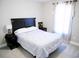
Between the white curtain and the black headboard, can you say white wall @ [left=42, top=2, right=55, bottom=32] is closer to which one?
the white curtain

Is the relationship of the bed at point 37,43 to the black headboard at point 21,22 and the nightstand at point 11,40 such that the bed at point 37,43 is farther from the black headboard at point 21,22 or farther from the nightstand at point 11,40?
the nightstand at point 11,40

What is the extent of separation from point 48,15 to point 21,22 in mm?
1900

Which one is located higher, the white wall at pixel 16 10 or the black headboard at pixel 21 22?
the white wall at pixel 16 10

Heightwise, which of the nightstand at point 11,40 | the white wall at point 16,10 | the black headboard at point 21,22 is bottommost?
the nightstand at point 11,40

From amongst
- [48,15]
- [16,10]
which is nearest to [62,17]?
[48,15]

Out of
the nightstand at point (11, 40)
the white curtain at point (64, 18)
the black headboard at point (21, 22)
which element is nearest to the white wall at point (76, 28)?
the white curtain at point (64, 18)

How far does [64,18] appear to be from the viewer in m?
4.05

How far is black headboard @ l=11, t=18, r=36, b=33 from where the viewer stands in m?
3.86

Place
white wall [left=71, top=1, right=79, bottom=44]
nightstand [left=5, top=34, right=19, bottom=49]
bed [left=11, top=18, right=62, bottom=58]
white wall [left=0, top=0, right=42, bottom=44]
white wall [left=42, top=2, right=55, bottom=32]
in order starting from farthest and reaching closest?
white wall [left=42, top=2, right=55, bottom=32] < white wall [left=71, top=1, right=79, bottom=44] < white wall [left=0, top=0, right=42, bottom=44] < nightstand [left=5, top=34, right=19, bottom=49] < bed [left=11, top=18, right=62, bottom=58]

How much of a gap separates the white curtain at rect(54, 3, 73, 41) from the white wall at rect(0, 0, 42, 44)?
4.60 ft

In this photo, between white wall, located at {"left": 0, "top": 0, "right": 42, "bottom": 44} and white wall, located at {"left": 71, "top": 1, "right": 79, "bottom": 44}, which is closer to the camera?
white wall, located at {"left": 0, "top": 0, "right": 42, "bottom": 44}

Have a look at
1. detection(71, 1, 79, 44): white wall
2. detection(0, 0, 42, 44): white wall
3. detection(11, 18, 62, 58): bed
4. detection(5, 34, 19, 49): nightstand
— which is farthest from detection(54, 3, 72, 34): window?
detection(5, 34, 19, 49): nightstand

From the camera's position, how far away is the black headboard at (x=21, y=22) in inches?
152

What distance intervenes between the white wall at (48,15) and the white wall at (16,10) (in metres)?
0.53
